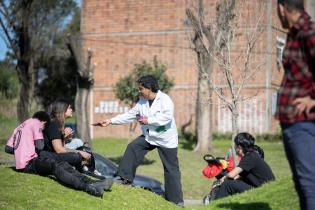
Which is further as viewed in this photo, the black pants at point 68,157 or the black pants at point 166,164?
the black pants at point 166,164

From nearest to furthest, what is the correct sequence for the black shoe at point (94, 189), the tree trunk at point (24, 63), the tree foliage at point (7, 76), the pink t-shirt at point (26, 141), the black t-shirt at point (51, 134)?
1. the black shoe at point (94, 189)
2. the pink t-shirt at point (26, 141)
3. the black t-shirt at point (51, 134)
4. the tree trunk at point (24, 63)
5. the tree foliage at point (7, 76)

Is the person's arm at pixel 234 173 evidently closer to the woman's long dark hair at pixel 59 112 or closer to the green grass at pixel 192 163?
the woman's long dark hair at pixel 59 112

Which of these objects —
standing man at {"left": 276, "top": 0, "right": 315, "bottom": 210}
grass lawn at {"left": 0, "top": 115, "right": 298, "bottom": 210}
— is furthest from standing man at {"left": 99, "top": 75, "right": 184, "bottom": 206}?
standing man at {"left": 276, "top": 0, "right": 315, "bottom": 210}

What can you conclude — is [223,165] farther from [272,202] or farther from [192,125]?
[192,125]

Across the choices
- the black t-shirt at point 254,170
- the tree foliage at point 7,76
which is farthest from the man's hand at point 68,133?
the tree foliage at point 7,76

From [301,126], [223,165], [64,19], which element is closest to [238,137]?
[223,165]

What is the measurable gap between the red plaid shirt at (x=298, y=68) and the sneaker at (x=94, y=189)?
12.0 ft

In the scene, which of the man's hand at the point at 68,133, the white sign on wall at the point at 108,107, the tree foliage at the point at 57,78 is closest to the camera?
the man's hand at the point at 68,133

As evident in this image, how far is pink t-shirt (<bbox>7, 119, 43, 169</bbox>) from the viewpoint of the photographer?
9352 mm

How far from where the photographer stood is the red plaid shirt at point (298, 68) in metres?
5.56

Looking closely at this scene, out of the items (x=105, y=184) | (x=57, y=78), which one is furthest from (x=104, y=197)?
(x=57, y=78)

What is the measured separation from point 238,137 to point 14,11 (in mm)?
13931

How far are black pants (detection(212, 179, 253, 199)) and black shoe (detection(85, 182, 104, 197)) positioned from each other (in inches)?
99.9

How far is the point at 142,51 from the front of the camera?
3503cm
